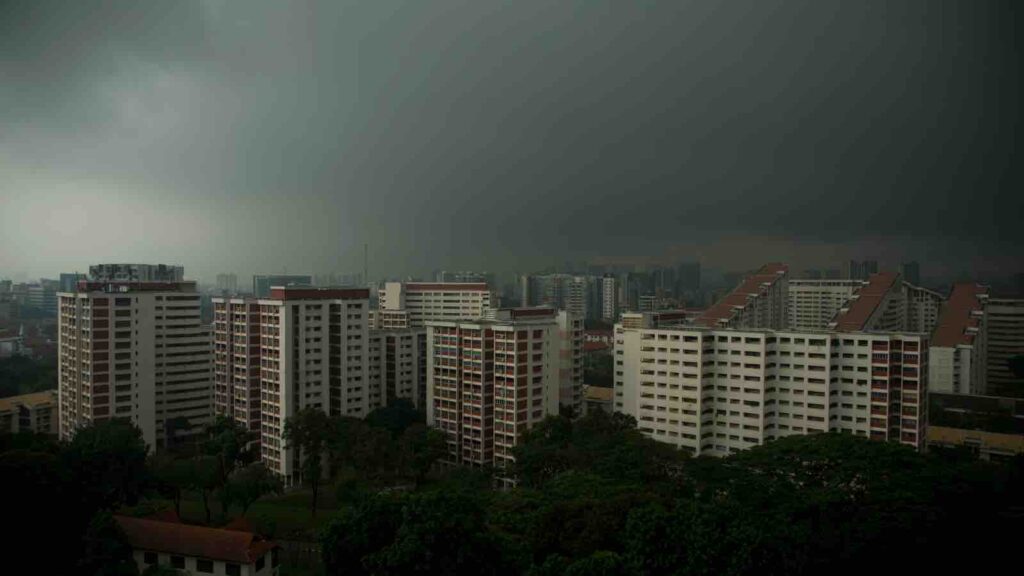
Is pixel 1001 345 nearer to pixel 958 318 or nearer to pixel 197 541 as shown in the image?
pixel 958 318

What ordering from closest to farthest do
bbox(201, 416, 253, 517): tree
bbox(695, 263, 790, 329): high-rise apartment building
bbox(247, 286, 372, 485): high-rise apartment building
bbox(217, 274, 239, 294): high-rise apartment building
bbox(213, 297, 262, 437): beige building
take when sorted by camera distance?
bbox(201, 416, 253, 517): tree, bbox(247, 286, 372, 485): high-rise apartment building, bbox(213, 297, 262, 437): beige building, bbox(695, 263, 790, 329): high-rise apartment building, bbox(217, 274, 239, 294): high-rise apartment building

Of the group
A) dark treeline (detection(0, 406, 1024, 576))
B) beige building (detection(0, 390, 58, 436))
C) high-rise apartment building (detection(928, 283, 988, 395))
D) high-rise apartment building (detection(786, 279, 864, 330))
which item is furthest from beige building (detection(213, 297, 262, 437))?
high-rise apartment building (detection(786, 279, 864, 330))

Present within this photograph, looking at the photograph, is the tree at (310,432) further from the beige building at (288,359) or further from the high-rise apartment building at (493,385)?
the high-rise apartment building at (493,385)

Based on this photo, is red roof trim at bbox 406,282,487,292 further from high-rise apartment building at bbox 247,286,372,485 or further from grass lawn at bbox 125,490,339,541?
grass lawn at bbox 125,490,339,541

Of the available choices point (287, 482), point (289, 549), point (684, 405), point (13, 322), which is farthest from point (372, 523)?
point (13, 322)

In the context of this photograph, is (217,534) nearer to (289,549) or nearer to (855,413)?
(289,549)

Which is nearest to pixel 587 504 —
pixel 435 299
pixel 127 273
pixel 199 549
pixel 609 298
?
pixel 199 549
